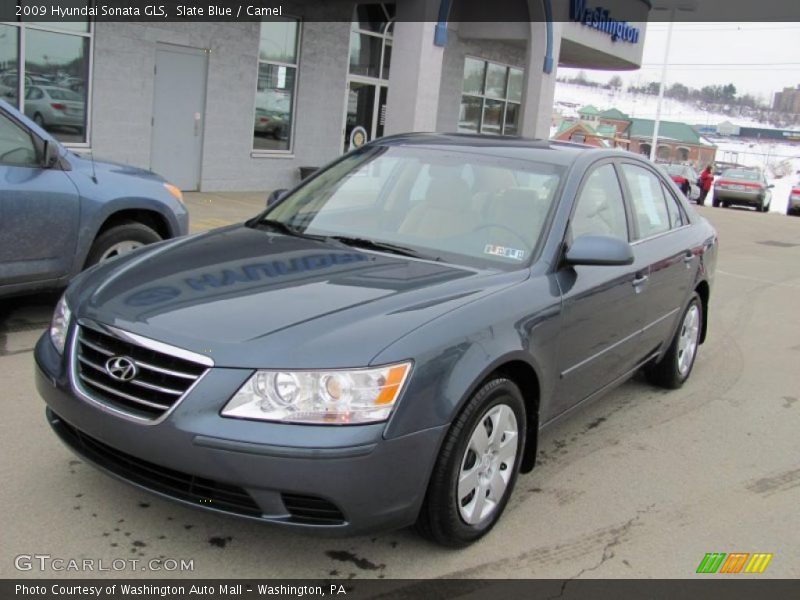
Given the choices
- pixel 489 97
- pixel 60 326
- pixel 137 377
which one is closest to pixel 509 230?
pixel 137 377

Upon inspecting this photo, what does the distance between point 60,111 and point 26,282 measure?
6.88 metres

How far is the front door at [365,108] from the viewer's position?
659 inches

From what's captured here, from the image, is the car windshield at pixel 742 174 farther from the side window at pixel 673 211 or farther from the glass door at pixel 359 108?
the side window at pixel 673 211

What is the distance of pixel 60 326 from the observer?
3.42 m

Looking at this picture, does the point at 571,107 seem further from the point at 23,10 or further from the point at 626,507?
the point at 626,507

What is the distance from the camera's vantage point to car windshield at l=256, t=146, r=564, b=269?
3.90m

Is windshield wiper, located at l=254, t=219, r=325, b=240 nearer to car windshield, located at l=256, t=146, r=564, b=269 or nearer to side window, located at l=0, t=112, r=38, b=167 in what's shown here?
car windshield, located at l=256, t=146, r=564, b=269

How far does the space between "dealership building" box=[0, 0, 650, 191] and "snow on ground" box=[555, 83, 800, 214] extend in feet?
177

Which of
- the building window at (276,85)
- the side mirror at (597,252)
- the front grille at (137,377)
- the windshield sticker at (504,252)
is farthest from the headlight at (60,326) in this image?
the building window at (276,85)

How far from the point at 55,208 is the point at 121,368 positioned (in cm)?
307

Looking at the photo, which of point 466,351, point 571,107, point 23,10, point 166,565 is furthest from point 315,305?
point 571,107

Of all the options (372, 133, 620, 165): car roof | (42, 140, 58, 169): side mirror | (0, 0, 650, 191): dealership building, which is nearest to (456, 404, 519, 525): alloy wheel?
(372, 133, 620, 165): car roof

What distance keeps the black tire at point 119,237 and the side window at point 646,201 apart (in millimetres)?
3622

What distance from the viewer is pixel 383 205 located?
4.28 m
